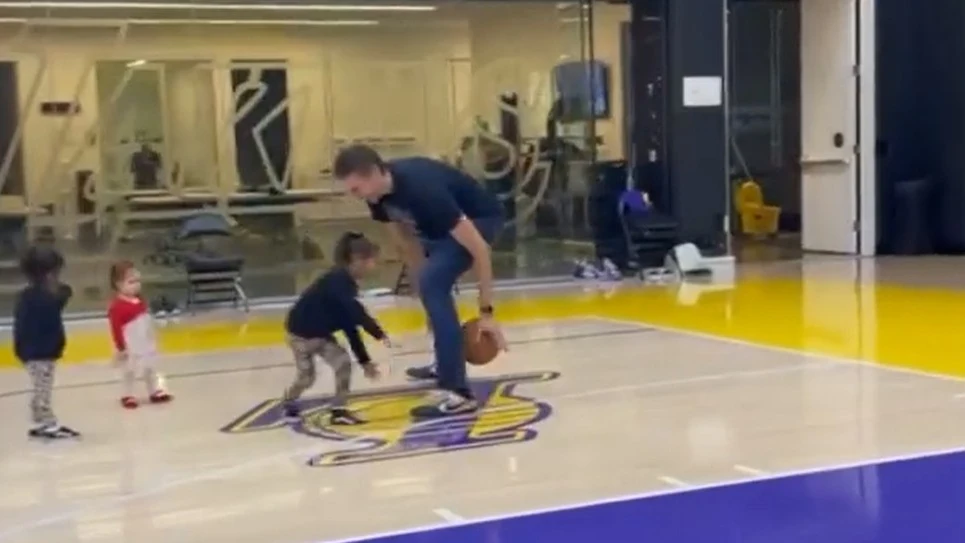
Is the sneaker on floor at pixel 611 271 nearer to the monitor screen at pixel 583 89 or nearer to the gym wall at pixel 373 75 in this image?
the gym wall at pixel 373 75

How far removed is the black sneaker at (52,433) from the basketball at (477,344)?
172cm

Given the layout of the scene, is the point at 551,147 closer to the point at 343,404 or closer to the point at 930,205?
the point at 930,205

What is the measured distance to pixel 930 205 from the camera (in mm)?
13594

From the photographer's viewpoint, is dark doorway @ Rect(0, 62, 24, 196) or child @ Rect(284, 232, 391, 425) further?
dark doorway @ Rect(0, 62, 24, 196)

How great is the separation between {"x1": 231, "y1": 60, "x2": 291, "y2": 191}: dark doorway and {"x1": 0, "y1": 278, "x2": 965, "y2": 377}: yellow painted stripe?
8.94 ft

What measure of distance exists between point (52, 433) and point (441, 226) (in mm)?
1885

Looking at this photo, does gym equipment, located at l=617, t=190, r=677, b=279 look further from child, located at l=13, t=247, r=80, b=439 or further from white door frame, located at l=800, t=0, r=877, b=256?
child, located at l=13, t=247, r=80, b=439

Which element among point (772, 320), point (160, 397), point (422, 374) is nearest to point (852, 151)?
point (772, 320)

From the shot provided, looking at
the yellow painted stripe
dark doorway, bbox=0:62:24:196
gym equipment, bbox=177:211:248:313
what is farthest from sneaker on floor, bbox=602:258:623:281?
dark doorway, bbox=0:62:24:196

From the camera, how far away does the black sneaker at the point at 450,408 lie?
19.1 ft

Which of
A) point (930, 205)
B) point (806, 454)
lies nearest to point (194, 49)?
point (930, 205)

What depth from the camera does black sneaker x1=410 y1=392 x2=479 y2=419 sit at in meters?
5.83

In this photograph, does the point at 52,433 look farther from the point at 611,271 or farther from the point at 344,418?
the point at 611,271

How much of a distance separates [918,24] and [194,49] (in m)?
7.22
